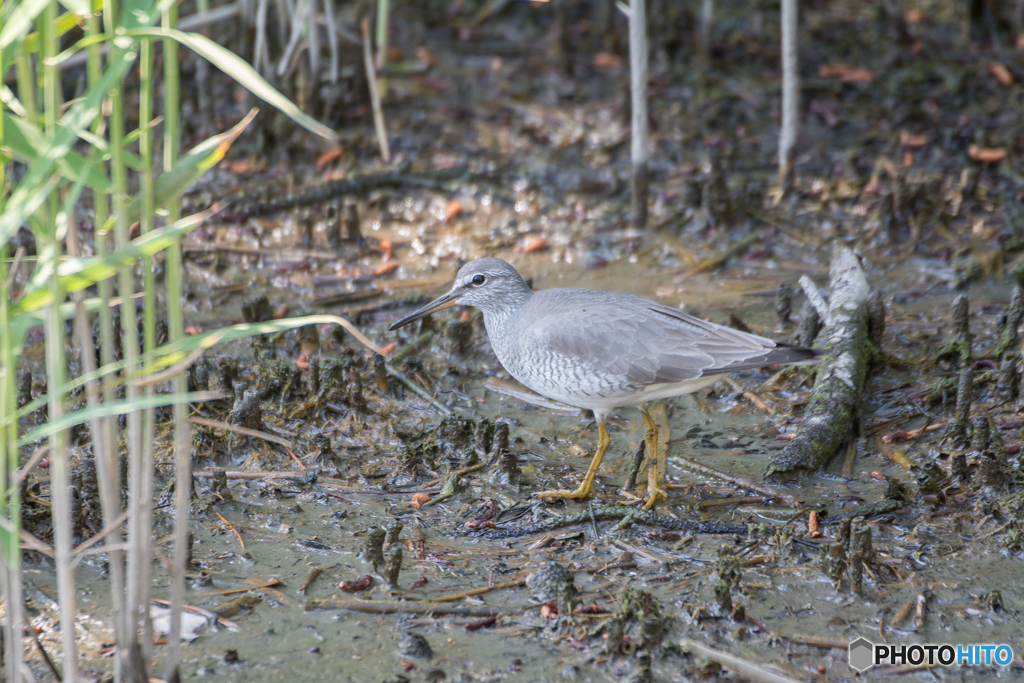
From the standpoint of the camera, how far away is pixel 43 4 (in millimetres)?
1982

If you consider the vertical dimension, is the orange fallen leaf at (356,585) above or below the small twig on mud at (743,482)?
below

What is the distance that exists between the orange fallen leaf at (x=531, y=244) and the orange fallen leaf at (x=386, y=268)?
845 mm

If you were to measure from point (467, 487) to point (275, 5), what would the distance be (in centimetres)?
555

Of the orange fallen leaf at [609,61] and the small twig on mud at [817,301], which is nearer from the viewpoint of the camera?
the small twig on mud at [817,301]

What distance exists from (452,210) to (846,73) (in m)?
3.81

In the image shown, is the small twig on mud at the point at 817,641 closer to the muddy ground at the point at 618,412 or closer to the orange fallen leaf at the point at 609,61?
the muddy ground at the point at 618,412

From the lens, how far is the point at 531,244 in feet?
21.4

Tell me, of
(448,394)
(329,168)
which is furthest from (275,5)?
(448,394)

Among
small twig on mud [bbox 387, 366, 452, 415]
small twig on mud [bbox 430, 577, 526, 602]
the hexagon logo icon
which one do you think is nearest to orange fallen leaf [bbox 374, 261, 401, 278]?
small twig on mud [bbox 387, 366, 452, 415]

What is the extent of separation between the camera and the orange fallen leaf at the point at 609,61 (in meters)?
8.42

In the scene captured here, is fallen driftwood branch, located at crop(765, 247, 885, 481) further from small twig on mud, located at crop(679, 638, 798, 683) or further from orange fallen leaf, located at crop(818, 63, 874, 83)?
orange fallen leaf, located at crop(818, 63, 874, 83)

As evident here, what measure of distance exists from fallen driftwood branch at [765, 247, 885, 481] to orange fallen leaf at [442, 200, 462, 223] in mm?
2749

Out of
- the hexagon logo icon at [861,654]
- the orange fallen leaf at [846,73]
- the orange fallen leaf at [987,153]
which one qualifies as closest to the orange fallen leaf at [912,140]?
the orange fallen leaf at [987,153]

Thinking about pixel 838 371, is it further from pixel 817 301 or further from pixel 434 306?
pixel 434 306
